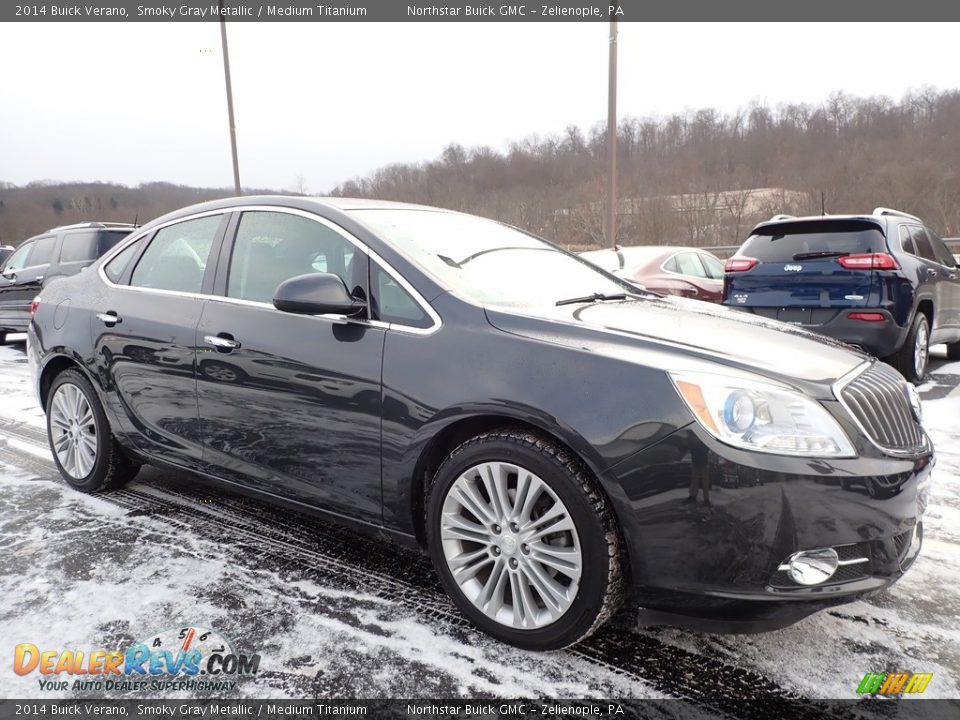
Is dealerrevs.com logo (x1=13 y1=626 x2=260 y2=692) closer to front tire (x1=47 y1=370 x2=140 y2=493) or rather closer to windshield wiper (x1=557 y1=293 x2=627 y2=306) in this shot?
front tire (x1=47 y1=370 x2=140 y2=493)

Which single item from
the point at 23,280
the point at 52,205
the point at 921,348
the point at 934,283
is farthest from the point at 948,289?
the point at 52,205

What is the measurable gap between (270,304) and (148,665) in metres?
1.46

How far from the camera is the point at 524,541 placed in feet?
7.50

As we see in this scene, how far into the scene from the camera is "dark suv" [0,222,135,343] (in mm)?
10180

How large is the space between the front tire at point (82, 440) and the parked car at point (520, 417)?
1.24 ft

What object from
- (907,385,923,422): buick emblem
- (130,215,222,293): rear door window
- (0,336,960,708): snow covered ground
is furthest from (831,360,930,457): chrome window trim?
(130,215,222,293): rear door window

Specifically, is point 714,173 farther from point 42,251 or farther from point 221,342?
point 221,342

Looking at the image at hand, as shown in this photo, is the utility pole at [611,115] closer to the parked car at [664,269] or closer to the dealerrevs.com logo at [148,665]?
the parked car at [664,269]

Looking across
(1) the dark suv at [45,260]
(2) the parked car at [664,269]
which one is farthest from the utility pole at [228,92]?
(2) the parked car at [664,269]

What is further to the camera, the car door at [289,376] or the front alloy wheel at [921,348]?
the front alloy wheel at [921,348]

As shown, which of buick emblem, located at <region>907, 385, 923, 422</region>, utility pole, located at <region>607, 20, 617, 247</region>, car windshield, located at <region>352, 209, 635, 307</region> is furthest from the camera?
utility pole, located at <region>607, 20, 617, 247</region>

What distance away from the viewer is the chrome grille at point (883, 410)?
84.5 inches

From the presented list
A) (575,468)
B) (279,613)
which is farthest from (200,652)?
(575,468)

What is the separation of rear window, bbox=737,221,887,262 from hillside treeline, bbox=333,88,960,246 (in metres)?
35.8
